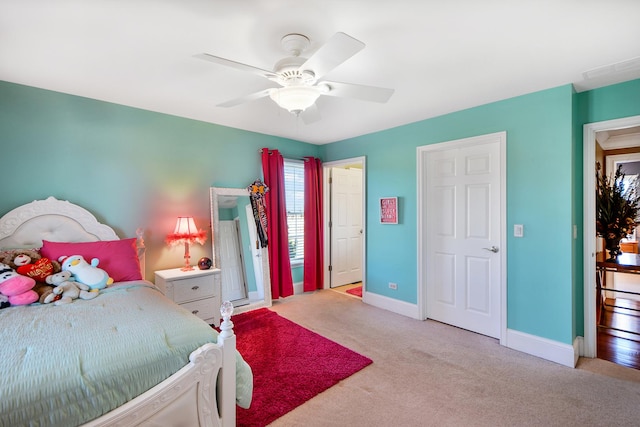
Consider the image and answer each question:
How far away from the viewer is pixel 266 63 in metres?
2.14

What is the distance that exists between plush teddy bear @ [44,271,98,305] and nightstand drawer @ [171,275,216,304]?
882mm

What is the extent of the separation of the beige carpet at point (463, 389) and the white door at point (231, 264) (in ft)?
4.65

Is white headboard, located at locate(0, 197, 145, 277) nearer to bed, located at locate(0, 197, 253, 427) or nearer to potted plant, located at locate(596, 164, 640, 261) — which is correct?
bed, located at locate(0, 197, 253, 427)

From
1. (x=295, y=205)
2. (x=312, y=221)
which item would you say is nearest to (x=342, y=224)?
(x=312, y=221)

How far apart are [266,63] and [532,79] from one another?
2145 mm

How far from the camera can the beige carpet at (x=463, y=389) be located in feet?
6.24

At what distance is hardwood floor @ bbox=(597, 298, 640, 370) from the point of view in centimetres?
264

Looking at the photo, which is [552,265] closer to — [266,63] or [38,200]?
[266,63]

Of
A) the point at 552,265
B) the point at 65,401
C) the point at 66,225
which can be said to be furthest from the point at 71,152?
the point at 552,265

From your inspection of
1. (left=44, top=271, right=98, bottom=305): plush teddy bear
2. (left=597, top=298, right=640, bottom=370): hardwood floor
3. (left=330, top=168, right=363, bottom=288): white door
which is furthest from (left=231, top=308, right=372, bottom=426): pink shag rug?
(left=597, top=298, right=640, bottom=370): hardwood floor

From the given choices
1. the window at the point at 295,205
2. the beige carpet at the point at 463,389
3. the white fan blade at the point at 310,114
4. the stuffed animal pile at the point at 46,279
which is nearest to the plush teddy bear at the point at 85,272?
the stuffed animal pile at the point at 46,279

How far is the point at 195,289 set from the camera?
10.4 feet

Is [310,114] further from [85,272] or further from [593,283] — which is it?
[593,283]

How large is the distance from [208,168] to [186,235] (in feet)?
3.04
